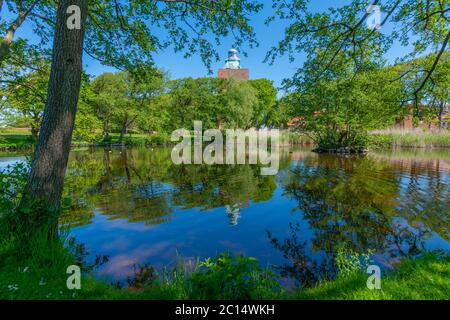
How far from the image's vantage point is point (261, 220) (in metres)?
6.82

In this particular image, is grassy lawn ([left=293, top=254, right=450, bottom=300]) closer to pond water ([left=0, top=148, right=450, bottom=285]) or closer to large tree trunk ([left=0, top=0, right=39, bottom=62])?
pond water ([left=0, top=148, right=450, bottom=285])

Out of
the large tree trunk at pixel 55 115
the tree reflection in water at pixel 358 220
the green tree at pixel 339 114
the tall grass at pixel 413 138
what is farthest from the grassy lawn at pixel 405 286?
the tall grass at pixel 413 138

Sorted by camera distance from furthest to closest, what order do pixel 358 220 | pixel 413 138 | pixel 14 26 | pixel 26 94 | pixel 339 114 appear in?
pixel 413 138 → pixel 339 114 → pixel 26 94 → pixel 14 26 → pixel 358 220

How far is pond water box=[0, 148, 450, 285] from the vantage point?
4738mm

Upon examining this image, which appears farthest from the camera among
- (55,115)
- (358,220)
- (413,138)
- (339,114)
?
(413,138)

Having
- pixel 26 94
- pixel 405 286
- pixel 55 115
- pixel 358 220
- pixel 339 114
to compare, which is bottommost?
pixel 358 220

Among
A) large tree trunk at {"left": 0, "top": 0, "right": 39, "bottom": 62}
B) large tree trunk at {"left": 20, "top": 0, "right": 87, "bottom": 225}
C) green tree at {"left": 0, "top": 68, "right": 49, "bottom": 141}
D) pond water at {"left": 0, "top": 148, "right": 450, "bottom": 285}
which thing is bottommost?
pond water at {"left": 0, "top": 148, "right": 450, "bottom": 285}

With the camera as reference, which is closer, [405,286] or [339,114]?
[405,286]

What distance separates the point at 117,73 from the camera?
37375 mm

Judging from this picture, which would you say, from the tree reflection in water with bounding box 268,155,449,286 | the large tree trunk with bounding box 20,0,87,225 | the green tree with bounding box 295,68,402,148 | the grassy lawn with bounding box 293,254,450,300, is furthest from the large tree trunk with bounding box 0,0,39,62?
the green tree with bounding box 295,68,402,148

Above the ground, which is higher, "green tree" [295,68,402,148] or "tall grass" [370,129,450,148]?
"green tree" [295,68,402,148]

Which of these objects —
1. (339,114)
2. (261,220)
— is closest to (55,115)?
(261,220)

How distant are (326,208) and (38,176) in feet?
24.9

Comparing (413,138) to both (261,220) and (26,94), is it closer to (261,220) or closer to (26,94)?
(261,220)
